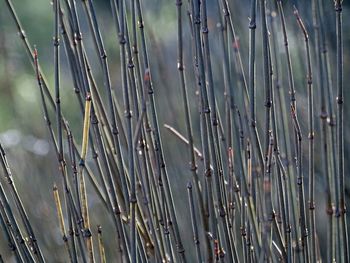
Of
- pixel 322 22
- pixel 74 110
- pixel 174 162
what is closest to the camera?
pixel 322 22

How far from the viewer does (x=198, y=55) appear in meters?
1.10

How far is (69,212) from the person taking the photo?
1228 millimetres

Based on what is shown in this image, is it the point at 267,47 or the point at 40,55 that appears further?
the point at 40,55

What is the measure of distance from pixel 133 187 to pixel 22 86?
9.37ft

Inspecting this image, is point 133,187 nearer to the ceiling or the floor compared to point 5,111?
nearer to the floor

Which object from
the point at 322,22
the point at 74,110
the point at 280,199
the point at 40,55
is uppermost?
the point at 40,55

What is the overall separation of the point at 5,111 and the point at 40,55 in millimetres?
584

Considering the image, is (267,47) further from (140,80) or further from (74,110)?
(74,110)

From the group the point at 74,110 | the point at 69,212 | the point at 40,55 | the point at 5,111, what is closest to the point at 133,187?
the point at 69,212

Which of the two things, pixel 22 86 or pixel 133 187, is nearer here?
pixel 133 187

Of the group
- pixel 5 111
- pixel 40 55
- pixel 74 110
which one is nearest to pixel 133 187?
pixel 74 110

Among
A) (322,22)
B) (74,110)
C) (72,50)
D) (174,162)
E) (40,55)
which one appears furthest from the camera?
(40,55)

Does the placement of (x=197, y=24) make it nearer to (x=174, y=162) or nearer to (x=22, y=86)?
(x=174, y=162)

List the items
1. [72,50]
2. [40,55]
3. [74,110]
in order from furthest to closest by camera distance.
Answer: [40,55] → [74,110] → [72,50]
